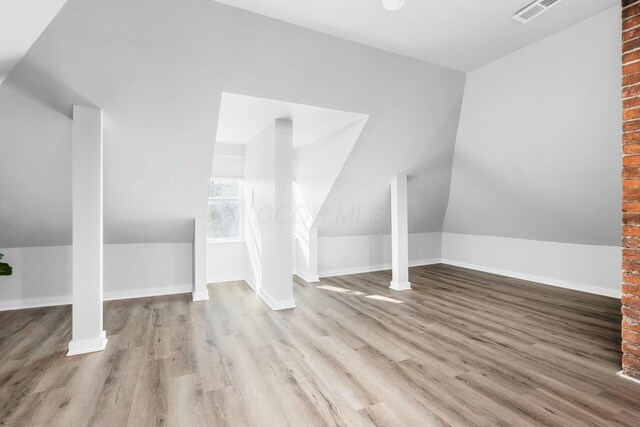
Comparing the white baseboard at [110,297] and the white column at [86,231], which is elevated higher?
the white column at [86,231]

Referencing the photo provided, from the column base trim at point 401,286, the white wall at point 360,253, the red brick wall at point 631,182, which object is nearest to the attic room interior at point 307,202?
the red brick wall at point 631,182

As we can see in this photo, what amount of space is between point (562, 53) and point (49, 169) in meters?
5.78

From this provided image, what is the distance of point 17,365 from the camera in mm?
2637

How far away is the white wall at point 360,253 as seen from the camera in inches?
238

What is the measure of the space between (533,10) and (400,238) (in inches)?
131

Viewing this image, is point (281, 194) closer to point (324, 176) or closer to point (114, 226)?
point (324, 176)

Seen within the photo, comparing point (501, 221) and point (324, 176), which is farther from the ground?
point (324, 176)

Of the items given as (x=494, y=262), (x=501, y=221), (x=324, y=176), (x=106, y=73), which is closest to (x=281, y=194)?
(x=324, y=176)

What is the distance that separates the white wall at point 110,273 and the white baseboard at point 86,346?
1.91 metres

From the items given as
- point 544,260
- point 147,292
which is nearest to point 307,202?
point 147,292

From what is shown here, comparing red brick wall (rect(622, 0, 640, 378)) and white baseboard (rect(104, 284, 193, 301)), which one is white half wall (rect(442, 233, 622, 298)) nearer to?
red brick wall (rect(622, 0, 640, 378))

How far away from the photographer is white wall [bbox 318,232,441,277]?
6052mm

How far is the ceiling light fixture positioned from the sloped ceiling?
0.66 metres

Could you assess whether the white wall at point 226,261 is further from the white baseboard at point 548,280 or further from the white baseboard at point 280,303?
the white baseboard at point 548,280
